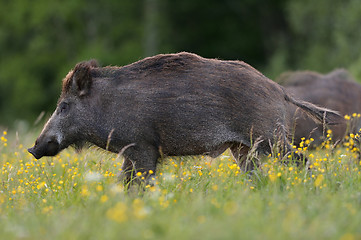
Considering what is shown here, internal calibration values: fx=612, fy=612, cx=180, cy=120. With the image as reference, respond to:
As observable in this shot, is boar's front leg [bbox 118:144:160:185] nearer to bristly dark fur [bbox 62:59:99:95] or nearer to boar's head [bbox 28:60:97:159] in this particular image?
boar's head [bbox 28:60:97:159]

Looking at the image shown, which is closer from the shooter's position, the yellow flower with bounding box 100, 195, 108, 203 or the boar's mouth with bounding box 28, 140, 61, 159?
the yellow flower with bounding box 100, 195, 108, 203

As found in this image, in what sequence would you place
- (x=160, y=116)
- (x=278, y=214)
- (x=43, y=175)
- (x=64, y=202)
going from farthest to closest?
(x=43, y=175) → (x=160, y=116) → (x=64, y=202) → (x=278, y=214)

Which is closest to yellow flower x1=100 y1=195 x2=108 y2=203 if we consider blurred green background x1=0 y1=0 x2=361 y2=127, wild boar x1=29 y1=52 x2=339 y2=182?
wild boar x1=29 y1=52 x2=339 y2=182

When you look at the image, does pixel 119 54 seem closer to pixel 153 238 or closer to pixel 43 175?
pixel 43 175

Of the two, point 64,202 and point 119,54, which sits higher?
point 64,202

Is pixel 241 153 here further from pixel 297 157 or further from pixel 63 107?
pixel 63 107

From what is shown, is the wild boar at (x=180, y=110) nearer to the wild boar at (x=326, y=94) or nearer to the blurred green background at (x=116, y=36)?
the wild boar at (x=326, y=94)

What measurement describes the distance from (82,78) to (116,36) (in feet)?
81.6

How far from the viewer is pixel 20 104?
103 ft

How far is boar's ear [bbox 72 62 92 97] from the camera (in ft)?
23.5

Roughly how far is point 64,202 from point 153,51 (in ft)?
83.2

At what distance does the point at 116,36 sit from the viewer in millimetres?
31672

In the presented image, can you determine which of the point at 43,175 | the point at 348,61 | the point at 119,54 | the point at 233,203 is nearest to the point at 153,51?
the point at 119,54

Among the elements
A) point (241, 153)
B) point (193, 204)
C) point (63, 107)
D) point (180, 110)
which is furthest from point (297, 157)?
point (63, 107)
